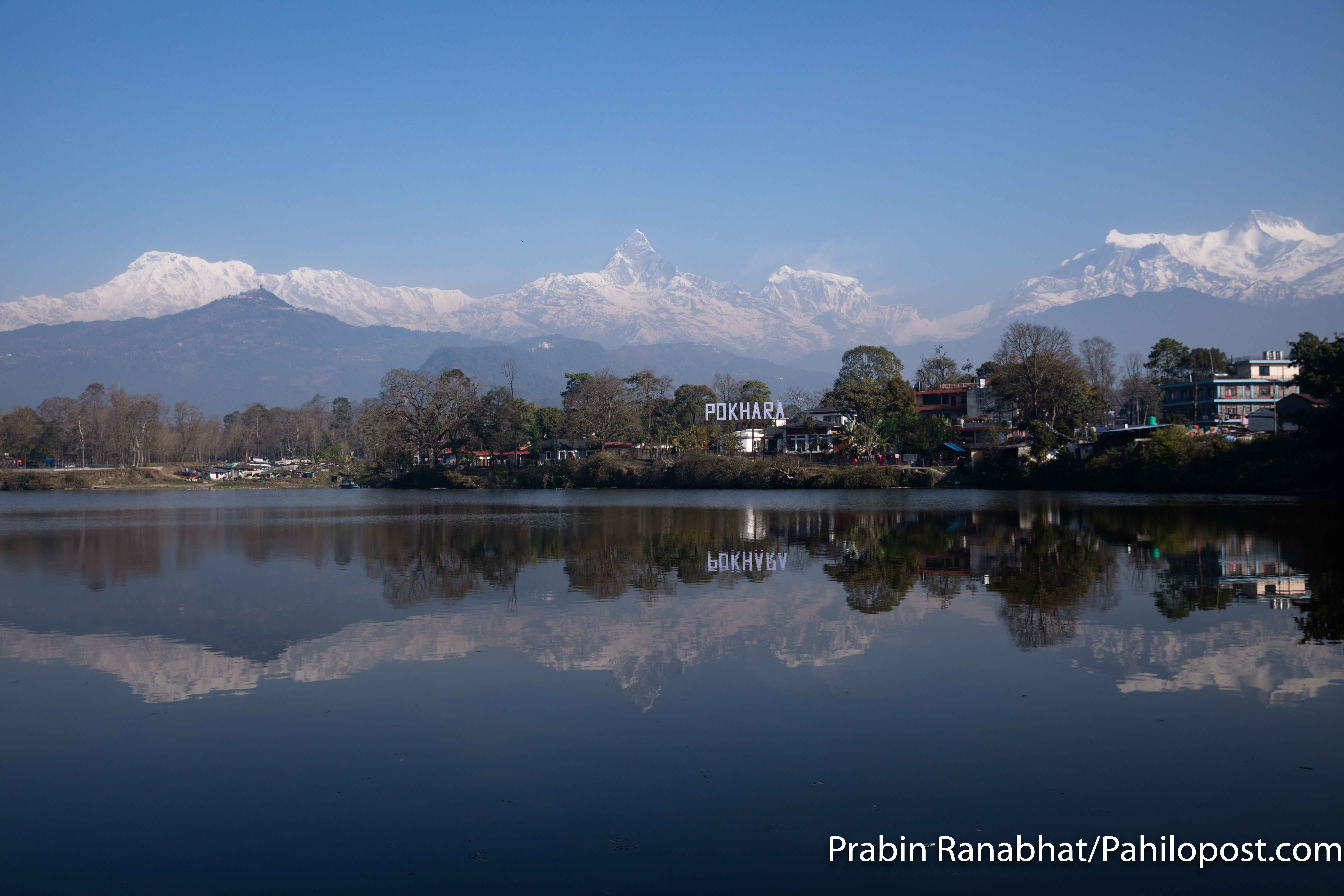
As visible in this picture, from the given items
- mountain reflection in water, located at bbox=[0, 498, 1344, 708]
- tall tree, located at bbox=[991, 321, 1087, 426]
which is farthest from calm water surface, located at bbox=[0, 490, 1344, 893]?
tall tree, located at bbox=[991, 321, 1087, 426]

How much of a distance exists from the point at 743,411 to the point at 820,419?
442 inches

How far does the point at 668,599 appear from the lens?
19.5m

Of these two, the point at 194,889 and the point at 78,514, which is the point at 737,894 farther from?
the point at 78,514

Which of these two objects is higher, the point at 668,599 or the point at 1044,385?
the point at 1044,385

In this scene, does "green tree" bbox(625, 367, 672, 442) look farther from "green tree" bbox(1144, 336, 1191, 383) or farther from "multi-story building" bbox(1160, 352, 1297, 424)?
"green tree" bbox(1144, 336, 1191, 383)

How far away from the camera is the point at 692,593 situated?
20.3m

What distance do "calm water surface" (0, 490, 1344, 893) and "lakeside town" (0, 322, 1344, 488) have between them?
4564cm

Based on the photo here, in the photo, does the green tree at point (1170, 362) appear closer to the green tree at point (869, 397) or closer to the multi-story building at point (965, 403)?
the multi-story building at point (965, 403)

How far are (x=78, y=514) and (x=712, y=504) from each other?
41011mm

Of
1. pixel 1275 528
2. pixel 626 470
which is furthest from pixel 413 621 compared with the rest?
pixel 626 470

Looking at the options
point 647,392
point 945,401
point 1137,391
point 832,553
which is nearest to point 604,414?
point 647,392

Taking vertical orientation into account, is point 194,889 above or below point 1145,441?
below

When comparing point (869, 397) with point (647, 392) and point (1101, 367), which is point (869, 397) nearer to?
point (647, 392)

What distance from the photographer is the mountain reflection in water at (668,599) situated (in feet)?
45.0
